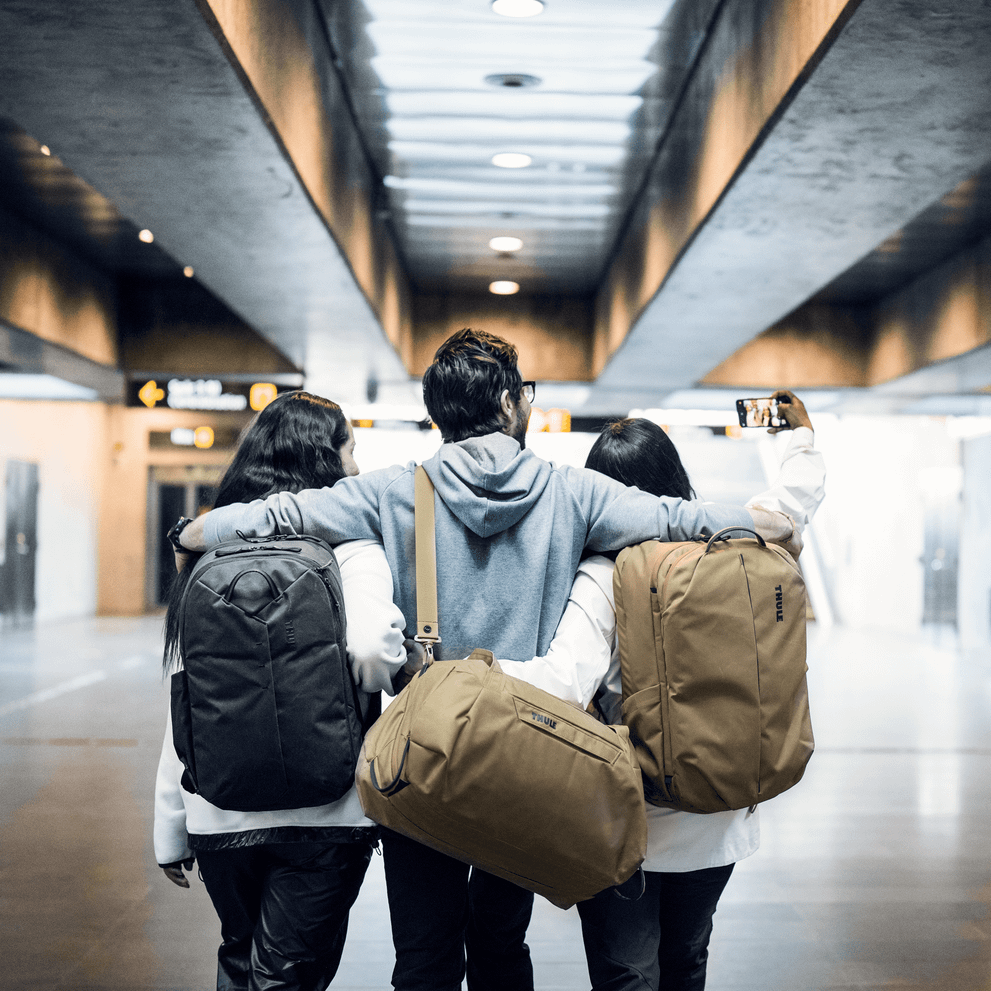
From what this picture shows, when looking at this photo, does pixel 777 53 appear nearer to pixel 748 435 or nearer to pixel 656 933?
pixel 656 933

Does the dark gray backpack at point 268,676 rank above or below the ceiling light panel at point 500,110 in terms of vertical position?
below

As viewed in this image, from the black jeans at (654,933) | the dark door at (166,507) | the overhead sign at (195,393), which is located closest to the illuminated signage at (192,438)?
the dark door at (166,507)

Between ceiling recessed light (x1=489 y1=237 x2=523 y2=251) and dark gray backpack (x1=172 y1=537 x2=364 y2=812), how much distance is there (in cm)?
807

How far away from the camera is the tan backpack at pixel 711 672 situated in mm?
1713

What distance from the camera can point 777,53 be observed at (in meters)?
4.34

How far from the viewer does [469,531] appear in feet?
6.07

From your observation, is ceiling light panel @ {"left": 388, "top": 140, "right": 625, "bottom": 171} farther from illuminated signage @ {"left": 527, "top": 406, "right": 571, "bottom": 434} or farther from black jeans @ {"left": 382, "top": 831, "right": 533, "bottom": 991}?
illuminated signage @ {"left": 527, "top": 406, "right": 571, "bottom": 434}

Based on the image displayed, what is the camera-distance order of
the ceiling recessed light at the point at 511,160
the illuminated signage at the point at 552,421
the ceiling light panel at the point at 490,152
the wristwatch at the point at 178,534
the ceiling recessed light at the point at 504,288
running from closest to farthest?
the wristwatch at the point at 178,534 → the ceiling light panel at the point at 490,152 → the ceiling recessed light at the point at 511,160 → the ceiling recessed light at the point at 504,288 → the illuminated signage at the point at 552,421

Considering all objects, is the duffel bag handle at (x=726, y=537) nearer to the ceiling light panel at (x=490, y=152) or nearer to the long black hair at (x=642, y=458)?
the long black hair at (x=642, y=458)

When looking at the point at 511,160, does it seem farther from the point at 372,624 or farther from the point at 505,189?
the point at 372,624

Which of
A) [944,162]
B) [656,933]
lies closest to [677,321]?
[944,162]

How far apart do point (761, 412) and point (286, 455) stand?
1.03 metres

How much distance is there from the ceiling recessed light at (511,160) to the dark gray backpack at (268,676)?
5.79 metres

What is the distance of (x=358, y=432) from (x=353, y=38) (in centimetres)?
1016
